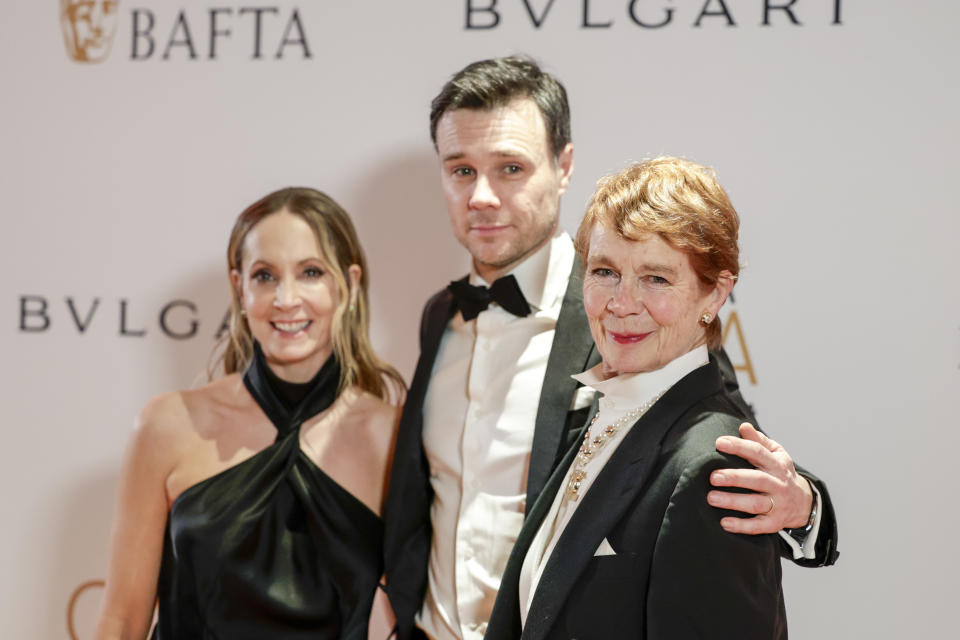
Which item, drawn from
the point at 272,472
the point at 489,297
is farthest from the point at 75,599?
the point at 489,297

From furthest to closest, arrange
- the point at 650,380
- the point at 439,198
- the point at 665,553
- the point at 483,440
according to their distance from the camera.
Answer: the point at 439,198 → the point at 483,440 → the point at 650,380 → the point at 665,553

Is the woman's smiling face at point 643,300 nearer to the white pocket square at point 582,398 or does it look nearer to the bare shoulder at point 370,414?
the white pocket square at point 582,398

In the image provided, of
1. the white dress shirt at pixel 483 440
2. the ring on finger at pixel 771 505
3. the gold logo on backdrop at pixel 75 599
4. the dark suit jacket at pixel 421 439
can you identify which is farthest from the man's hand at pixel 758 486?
the gold logo on backdrop at pixel 75 599

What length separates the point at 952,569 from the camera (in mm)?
2604

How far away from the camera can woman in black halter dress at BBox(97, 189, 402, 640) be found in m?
2.24

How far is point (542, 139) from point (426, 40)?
827mm

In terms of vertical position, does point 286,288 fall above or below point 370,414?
above

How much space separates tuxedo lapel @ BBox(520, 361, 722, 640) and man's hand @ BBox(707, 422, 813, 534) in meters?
0.11

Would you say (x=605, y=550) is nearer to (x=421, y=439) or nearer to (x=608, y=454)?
(x=608, y=454)

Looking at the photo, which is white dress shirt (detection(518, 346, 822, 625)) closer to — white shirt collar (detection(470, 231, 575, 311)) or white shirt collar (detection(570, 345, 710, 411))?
white shirt collar (detection(570, 345, 710, 411))

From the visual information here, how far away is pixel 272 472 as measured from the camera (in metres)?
2.32

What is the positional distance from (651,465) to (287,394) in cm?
112

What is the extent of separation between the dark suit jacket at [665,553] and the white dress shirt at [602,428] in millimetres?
31

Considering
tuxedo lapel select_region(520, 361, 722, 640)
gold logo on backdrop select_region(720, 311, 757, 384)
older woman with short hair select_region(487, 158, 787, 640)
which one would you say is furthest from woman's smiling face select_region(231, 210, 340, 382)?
gold logo on backdrop select_region(720, 311, 757, 384)
